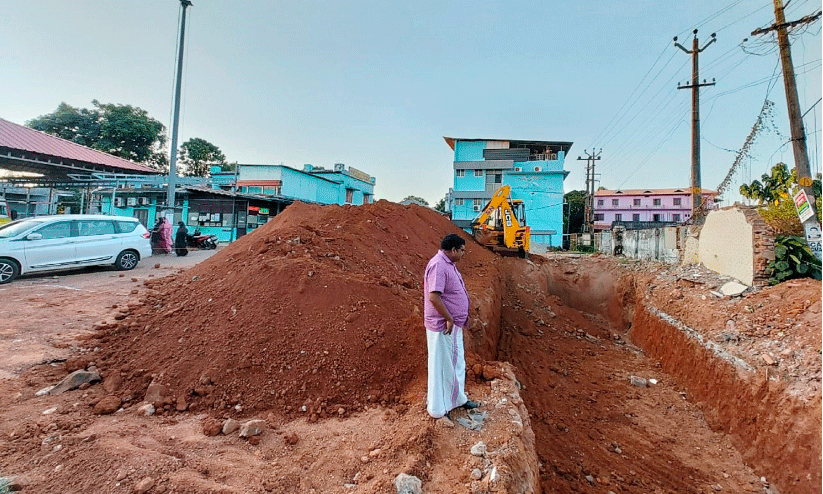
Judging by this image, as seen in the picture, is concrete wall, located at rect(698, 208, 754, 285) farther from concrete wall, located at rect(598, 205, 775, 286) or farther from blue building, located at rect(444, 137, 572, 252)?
blue building, located at rect(444, 137, 572, 252)

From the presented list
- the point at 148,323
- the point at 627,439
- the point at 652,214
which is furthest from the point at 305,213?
the point at 652,214

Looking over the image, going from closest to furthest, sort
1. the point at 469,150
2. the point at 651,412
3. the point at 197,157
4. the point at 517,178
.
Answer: the point at 651,412 → the point at 517,178 → the point at 469,150 → the point at 197,157

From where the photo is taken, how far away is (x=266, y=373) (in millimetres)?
3416

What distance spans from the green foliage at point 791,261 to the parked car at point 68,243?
13667 millimetres

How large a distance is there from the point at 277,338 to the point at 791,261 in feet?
25.6

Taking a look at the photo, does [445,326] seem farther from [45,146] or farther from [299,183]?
[299,183]

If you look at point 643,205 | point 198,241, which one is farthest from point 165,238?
point 643,205

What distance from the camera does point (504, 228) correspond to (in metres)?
13.8

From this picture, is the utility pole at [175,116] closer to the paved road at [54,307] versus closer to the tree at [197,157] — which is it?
the paved road at [54,307]

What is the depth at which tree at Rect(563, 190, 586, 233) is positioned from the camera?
1409 inches

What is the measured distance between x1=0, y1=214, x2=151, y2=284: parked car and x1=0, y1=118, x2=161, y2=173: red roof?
8.64m

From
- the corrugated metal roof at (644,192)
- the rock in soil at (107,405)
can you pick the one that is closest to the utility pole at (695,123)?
the rock in soil at (107,405)

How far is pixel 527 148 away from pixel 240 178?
22.2 meters

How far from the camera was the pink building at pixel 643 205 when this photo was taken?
41.6 m
